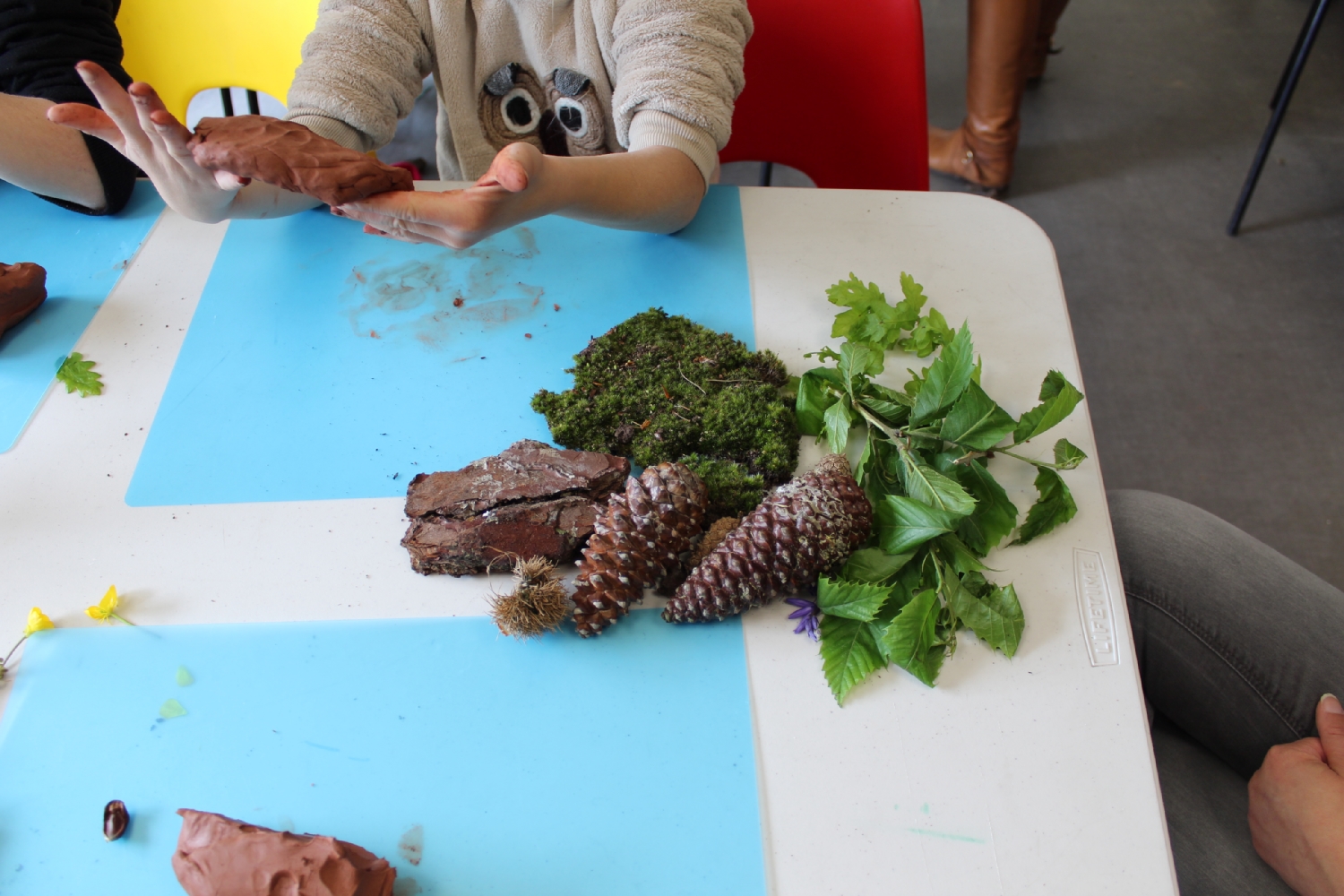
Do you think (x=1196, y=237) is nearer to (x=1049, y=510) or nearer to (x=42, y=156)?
(x=1049, y=510)

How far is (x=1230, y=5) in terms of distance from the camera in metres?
3.23

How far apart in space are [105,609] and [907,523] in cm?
83

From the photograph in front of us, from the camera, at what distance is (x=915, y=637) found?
808 mm

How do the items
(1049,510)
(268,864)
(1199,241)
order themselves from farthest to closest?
(1199,241) < (1049,510) < (268,864)

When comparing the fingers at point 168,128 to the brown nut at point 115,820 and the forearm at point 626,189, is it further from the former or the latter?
the brown nut at point 115,820

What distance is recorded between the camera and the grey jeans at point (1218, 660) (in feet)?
2.92

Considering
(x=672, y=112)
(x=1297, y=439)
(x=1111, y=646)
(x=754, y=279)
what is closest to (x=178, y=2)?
(x=672, y=112)

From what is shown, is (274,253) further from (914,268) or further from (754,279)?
(914,268)

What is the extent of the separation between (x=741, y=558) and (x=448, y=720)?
0.32m

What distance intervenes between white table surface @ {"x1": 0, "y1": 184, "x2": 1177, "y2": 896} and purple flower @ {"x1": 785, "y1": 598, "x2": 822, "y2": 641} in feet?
0.04

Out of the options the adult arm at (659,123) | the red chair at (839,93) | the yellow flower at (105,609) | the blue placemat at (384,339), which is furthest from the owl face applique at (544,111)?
the yellow flower at (105,609)

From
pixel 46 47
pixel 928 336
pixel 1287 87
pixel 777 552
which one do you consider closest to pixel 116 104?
pixel 46 47

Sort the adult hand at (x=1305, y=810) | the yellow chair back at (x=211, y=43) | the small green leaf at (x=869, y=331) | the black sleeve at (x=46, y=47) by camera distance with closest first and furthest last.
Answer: the adult hand at (x=1305, y=810) < the small green leaf at (x=869, y=331) < the black sleeve at (x=46, y=47) < the yellow chair back at (x=211, y=43)

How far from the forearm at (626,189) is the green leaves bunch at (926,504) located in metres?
0.33
